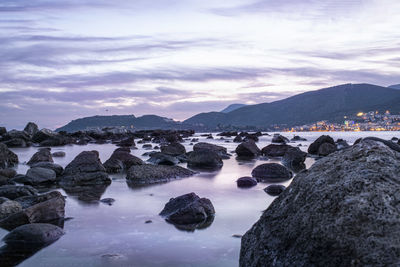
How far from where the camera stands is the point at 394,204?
3.47 metres

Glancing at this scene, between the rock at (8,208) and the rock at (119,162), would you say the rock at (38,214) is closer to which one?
the rock at (8,208)

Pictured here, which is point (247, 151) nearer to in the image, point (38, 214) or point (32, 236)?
point (38, 214)

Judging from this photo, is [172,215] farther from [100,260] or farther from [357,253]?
[357,253]

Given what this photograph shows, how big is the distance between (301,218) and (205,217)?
4.03 meters

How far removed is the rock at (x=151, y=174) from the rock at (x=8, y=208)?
496cm

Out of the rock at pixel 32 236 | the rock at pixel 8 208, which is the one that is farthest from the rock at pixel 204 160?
the rock at pixel 32 236

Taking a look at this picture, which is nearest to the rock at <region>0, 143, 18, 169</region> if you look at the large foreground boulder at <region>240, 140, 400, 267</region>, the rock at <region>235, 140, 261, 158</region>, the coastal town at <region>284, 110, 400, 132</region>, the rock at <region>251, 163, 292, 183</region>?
the rock at <region>251, 163, 292, 183</region>

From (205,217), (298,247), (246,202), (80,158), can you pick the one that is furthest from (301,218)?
(80,158)

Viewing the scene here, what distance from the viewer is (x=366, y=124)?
162375 mm

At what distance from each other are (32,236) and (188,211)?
2.96 meters

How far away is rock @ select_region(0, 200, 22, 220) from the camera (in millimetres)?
7547

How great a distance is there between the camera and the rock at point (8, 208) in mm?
7547

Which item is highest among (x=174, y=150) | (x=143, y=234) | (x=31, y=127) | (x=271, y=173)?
(x=31, y=127)

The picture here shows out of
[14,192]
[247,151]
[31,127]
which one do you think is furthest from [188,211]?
[31,127]
